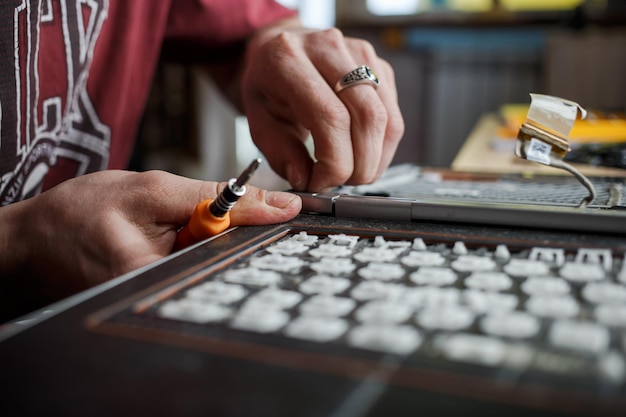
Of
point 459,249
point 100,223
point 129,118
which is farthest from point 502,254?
point 129,118

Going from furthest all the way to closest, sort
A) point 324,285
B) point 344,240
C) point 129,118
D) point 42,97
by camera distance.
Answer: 1. point 129,118
2. point 42,97
3. point 344,240
4. point 324,285

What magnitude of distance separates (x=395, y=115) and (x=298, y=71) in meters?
0.13

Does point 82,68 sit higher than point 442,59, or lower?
lower

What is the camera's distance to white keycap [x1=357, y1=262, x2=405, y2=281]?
1.26 ft

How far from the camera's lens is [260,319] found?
31 centimetres

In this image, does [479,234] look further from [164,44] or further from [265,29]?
[164,44]

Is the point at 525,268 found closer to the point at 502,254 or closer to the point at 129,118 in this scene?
the point at 502,254

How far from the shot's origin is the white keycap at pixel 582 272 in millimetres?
368

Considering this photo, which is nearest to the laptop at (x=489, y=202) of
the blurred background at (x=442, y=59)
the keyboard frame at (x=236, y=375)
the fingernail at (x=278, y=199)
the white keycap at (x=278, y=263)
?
the fingernail at (x=278, y=199)

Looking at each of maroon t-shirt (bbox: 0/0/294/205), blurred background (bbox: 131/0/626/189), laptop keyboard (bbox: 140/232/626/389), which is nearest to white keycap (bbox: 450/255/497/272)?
laptop keyboard (bbox: 140/232/626/389)

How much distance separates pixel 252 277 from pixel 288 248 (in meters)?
0.07

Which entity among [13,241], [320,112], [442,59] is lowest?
[13,241]

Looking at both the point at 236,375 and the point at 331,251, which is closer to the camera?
the point at 236,375

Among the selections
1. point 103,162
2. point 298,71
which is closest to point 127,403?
point 298,71
